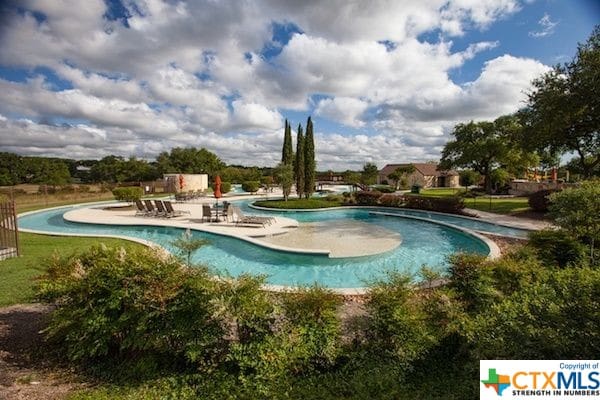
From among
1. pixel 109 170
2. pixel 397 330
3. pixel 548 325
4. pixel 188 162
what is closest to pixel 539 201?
pixel 548 325

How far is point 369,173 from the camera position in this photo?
37906 mm

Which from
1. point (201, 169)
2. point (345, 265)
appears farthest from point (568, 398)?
point (201, 169)

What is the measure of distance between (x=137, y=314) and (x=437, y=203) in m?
19.5

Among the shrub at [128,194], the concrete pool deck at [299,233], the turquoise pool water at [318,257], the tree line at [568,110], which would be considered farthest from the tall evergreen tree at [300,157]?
the tree line at [568,110]

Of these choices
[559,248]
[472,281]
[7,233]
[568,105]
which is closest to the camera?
[472,281]

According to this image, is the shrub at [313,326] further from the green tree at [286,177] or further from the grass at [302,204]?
the green tree at [286,177]

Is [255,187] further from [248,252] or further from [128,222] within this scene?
[248,252]

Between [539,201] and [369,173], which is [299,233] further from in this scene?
[369,173]

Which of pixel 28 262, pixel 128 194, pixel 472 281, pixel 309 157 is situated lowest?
pixel 28 262

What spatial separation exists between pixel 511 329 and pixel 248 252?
8.56 meters

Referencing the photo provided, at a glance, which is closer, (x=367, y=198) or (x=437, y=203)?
(x=437, y=203)

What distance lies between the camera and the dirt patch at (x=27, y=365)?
325 centimetres

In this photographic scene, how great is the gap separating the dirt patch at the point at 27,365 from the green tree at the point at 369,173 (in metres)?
35.3

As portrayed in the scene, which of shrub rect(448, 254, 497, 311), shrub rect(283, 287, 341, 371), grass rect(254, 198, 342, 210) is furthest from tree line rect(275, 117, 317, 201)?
shrub rect(283, 287, 341, 371)
